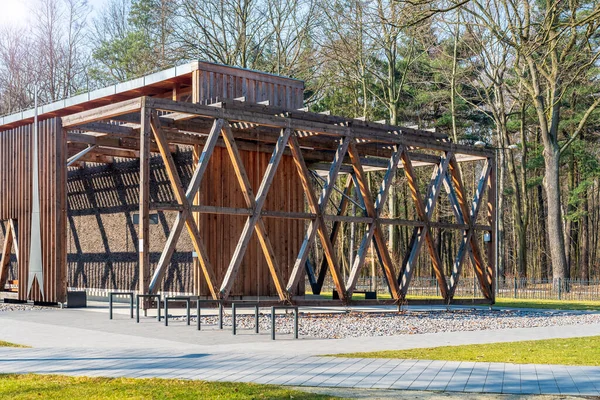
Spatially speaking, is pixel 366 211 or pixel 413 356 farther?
pixel 366 211

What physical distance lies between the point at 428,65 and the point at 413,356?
114ft

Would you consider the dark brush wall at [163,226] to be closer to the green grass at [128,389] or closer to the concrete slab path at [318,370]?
the concrete slab path at [318,370]

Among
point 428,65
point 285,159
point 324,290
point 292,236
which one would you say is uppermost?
point 428,65

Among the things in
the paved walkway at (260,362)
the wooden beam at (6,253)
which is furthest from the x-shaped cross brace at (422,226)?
the wooden beam at (6,253)

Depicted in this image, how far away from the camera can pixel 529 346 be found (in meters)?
13.2

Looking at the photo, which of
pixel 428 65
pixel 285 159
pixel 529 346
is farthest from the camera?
pixel 428 65

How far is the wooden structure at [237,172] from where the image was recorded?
18.8 meters

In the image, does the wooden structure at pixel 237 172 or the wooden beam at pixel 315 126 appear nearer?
the wooden beam at pixel 315 126

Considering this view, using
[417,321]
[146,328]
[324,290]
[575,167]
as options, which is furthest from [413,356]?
[575,167]

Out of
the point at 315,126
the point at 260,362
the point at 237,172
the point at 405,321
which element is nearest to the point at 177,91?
the point at 315,126

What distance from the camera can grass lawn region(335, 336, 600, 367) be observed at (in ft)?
36.4

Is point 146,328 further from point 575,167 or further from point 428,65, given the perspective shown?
point 575,167

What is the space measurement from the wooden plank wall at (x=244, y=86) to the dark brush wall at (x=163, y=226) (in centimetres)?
174

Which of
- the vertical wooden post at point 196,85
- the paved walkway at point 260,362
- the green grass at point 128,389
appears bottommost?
the paved walkway at point 260,362
